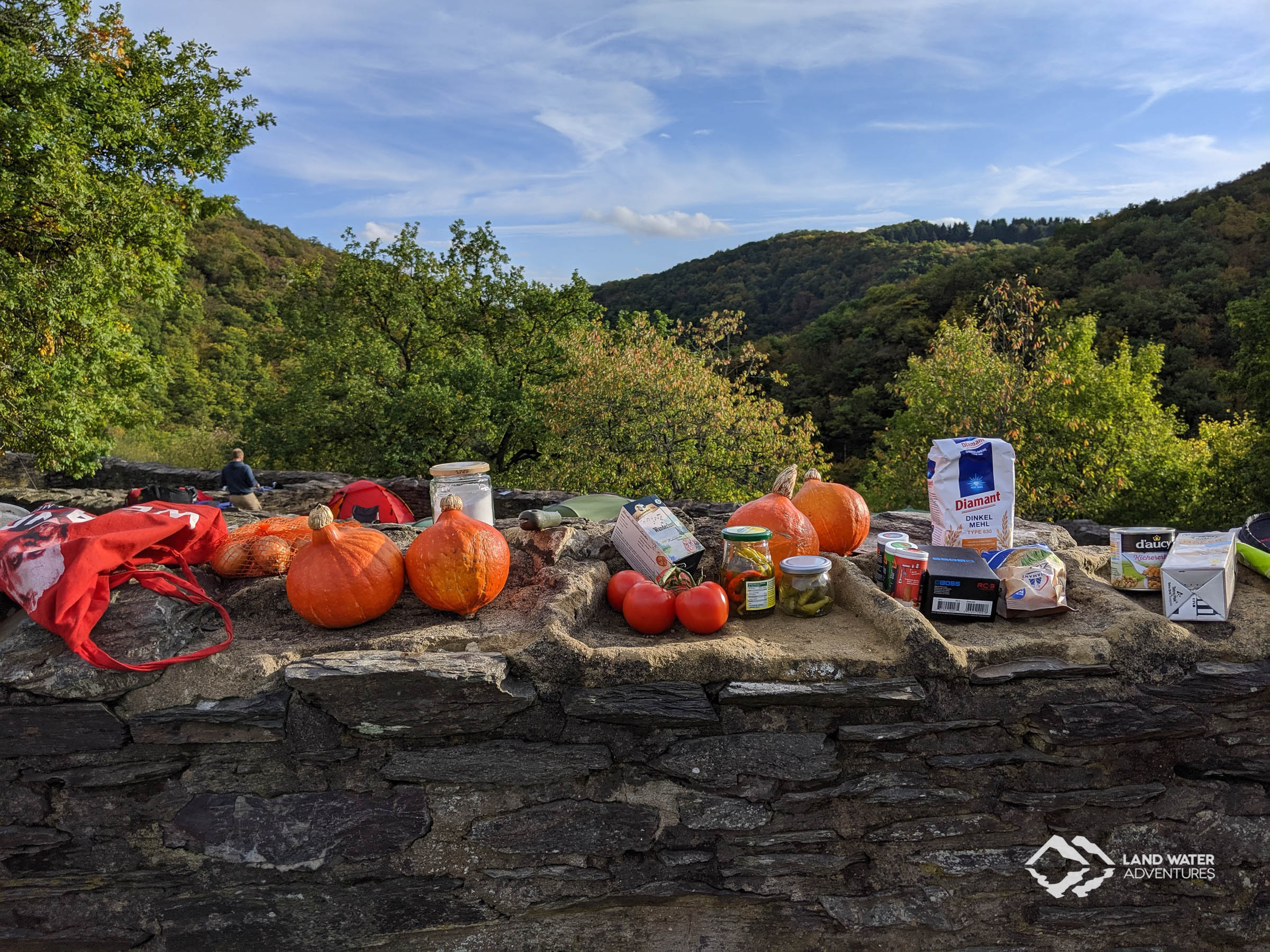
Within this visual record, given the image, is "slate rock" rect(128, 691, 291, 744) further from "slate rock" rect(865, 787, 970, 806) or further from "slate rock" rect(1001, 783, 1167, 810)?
"slate rock" rect(1001, 783, 1167, 810)

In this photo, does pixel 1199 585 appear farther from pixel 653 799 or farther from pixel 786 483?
pixel 653 799

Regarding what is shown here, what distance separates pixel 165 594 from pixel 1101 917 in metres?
3.52

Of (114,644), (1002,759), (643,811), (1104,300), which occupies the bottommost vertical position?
(643,811)

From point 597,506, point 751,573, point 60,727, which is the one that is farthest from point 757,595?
point 597,506

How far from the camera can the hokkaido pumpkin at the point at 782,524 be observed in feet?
9.29

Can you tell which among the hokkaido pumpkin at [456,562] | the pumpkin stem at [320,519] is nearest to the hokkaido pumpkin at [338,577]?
the pumpkin stem at [320,519]

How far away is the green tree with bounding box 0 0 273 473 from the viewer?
8.39 m

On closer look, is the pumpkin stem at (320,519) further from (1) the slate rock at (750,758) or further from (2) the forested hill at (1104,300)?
(2) the forested hill at (1104,300)

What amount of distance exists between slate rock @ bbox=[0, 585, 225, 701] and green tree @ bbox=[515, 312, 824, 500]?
930 centimetres

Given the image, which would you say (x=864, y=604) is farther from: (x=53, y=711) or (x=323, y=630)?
(x=53, y=711)

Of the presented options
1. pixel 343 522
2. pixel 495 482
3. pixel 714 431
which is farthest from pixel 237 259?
pixel 343 522

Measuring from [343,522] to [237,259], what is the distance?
41.0 meters

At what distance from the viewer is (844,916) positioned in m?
2.35

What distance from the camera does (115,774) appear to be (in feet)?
7.60
